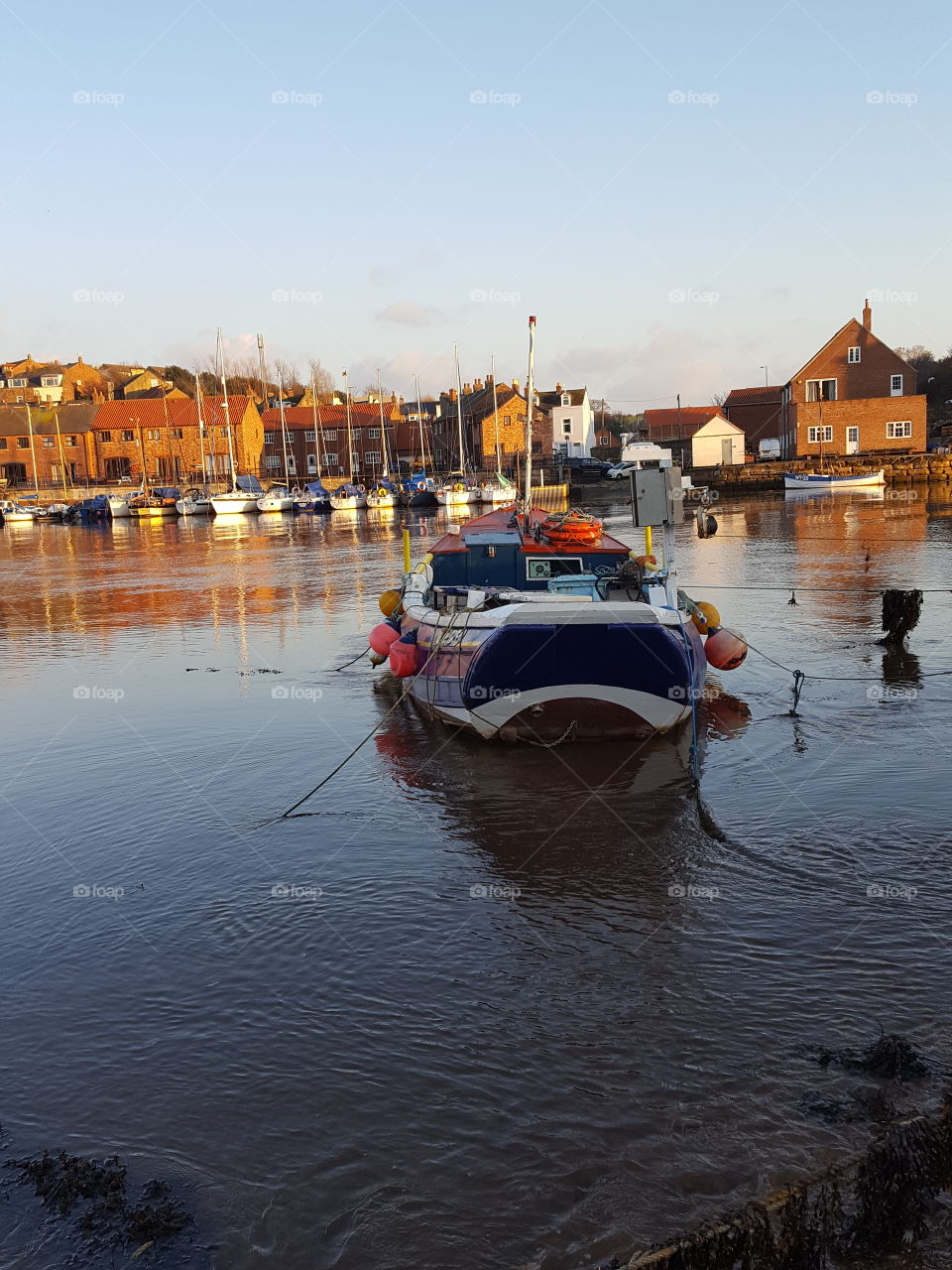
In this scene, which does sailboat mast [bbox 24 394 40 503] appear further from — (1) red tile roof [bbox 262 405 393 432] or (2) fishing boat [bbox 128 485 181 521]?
(1) red tile roof [bbox 262 405 393 432]

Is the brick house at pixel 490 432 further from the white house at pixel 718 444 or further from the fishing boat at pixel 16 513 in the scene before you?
the fishing boat at pixel 16 513

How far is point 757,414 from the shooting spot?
322 ft

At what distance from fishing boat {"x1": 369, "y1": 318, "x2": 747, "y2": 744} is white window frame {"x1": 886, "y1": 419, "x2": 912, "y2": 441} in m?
68.7

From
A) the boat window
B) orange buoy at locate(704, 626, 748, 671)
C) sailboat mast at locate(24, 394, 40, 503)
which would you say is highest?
sailboat mast at locate(24, 394, 40, 503)

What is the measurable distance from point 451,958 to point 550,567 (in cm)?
815

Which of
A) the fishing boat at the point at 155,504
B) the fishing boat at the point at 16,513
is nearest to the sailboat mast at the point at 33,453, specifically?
the fishing boat at the point at 16,513

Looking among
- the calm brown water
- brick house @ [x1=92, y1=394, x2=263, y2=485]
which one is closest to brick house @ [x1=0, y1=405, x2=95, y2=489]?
brick house @ [x1=92, y1=394, x2=263, y2=485]

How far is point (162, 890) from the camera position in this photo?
8.96 m

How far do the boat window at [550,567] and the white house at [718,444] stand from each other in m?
78.1

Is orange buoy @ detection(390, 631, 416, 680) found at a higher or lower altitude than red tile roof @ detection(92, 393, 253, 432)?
lower

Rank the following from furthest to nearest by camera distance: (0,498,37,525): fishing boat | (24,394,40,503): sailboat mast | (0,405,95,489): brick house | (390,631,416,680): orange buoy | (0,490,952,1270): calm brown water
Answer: (0,405,95,489): brick house < (24,394,40,503): sailboat mast < (0,498,37,525): fishing boat < (390,631,416,680): orange buoy < (0,490,952,1270): calm brown water

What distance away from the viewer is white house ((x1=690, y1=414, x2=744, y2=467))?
90062 mm

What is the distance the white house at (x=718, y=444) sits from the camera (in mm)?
90062

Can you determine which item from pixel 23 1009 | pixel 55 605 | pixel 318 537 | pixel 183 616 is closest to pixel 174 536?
pixel 318 537
